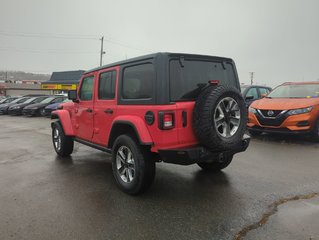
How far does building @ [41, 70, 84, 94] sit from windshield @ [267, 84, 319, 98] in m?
41.8

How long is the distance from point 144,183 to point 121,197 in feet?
1.41

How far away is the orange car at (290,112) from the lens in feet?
25.7

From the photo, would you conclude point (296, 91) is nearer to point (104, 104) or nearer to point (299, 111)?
point (299, 111)

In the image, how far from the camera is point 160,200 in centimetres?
403

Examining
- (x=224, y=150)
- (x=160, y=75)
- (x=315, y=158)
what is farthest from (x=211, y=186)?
(x=315, y=158)

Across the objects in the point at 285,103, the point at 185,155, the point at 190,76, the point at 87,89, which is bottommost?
the point at 185,155

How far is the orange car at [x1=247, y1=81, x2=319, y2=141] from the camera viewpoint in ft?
25.7

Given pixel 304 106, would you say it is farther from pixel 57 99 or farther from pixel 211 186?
pixel 57 99

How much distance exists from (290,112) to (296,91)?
4.40ft

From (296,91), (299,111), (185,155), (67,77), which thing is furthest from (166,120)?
(67,77)

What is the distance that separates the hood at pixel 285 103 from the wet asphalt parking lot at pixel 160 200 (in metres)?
1.82

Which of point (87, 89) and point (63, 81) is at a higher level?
point (63, 81)

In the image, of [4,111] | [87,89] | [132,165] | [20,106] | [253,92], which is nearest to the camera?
[132,165]

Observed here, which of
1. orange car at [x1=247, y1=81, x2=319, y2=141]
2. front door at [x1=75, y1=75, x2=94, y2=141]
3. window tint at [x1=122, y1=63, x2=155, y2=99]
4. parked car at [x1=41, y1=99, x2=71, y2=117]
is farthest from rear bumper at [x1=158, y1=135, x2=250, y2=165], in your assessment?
parked car at [x1=41, y1=99, x2=71, y2=117]
